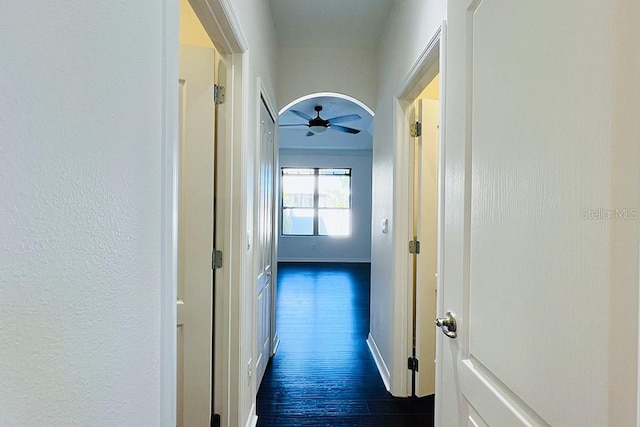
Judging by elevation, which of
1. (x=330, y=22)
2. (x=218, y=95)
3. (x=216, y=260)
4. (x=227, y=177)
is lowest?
(x=216, y=260)

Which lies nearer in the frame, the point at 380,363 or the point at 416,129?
the point at 416,129

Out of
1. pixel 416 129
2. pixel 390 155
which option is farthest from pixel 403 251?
pixel 416 129

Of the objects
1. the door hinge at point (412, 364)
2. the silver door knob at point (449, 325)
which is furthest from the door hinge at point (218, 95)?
the door hinge at point (412, 364)

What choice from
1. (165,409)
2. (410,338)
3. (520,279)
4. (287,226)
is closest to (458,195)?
(520,279)

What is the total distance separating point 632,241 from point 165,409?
3.39ft

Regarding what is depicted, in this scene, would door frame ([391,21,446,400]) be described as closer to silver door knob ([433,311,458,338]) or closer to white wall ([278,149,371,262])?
silver door knob ([433,311,458,338])

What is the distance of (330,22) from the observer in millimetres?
2881

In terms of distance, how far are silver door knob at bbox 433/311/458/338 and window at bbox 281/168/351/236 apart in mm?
7751

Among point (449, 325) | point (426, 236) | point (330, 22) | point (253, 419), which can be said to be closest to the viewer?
point (449, 325)

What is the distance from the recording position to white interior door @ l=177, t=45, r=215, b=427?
1716 mm

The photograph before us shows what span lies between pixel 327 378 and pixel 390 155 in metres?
1.74

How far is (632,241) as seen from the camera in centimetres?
54

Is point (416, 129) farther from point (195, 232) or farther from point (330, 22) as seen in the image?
point (195, 232)
